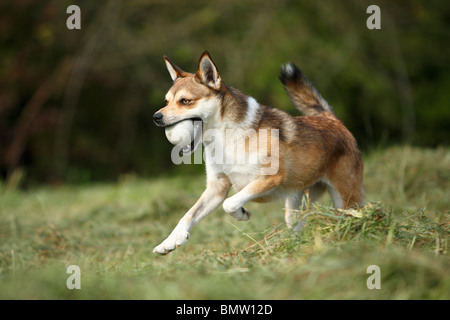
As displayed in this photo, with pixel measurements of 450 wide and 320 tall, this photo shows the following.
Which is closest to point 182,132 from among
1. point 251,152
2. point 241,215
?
point 251,152

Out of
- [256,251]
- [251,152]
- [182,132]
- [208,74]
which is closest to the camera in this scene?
[256,251]

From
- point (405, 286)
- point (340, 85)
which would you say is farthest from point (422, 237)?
point (340, 85)

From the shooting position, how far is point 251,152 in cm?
421

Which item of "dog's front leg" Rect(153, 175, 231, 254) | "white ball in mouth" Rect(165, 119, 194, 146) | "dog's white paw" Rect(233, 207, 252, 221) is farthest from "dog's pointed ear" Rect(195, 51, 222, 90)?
"dog's white paw" Rect(233, 207, 252, 221)

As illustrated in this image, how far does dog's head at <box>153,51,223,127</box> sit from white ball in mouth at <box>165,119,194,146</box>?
0.14ft

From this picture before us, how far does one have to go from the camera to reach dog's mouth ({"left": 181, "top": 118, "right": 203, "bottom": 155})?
4.20m

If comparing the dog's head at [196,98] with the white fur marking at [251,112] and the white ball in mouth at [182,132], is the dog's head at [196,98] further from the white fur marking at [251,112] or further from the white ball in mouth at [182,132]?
the white fur marking at [251,112]

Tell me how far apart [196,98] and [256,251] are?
1271 mm

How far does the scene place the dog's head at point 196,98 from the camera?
4154 millimetres

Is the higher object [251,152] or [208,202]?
[251,152]

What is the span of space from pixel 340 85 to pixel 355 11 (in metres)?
1.60

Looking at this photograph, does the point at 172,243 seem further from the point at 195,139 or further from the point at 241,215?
the point at 195,139

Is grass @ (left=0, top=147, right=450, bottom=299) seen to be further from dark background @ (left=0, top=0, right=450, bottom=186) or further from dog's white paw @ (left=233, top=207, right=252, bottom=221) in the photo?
dark background @ (left=0, top=0, right=450, bottom=186)

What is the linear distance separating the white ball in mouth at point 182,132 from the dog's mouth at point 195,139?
5cm
